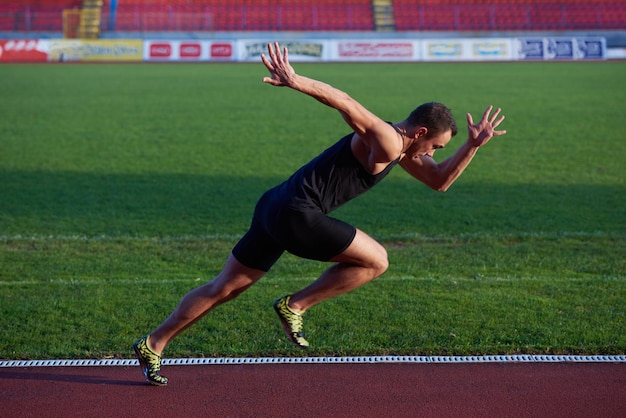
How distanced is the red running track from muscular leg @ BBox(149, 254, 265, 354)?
0.40m

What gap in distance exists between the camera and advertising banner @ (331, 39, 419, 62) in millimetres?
40394

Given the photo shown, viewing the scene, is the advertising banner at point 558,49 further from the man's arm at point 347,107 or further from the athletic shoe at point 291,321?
the man's arm at point 347,107

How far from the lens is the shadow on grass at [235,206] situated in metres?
10.5

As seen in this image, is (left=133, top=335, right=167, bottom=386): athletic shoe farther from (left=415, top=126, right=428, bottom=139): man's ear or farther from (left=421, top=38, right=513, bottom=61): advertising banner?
(left=421, top=38, right=513, bottom=61): advertising banner

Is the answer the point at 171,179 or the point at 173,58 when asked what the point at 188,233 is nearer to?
the point at 171,179

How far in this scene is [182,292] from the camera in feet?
25.4

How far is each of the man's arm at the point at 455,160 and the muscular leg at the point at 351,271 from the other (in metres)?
0.72

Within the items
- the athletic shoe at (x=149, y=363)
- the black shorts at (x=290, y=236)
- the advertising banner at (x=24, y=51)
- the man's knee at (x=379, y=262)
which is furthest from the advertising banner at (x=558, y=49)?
the athletic shoe at (x=149, y=363)

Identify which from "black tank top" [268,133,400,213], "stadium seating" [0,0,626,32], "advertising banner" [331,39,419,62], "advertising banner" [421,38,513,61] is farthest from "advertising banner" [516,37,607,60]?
"black tank top" [268,133,400,213]

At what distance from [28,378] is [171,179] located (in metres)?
8.05

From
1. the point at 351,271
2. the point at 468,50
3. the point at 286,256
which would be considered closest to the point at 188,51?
the point at 468,50

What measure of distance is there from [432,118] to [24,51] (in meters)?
39.2

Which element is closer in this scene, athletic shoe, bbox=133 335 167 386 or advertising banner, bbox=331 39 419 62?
athletic shoe, bbox=133 335 167 386

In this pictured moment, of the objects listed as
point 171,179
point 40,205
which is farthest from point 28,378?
point 171,179
